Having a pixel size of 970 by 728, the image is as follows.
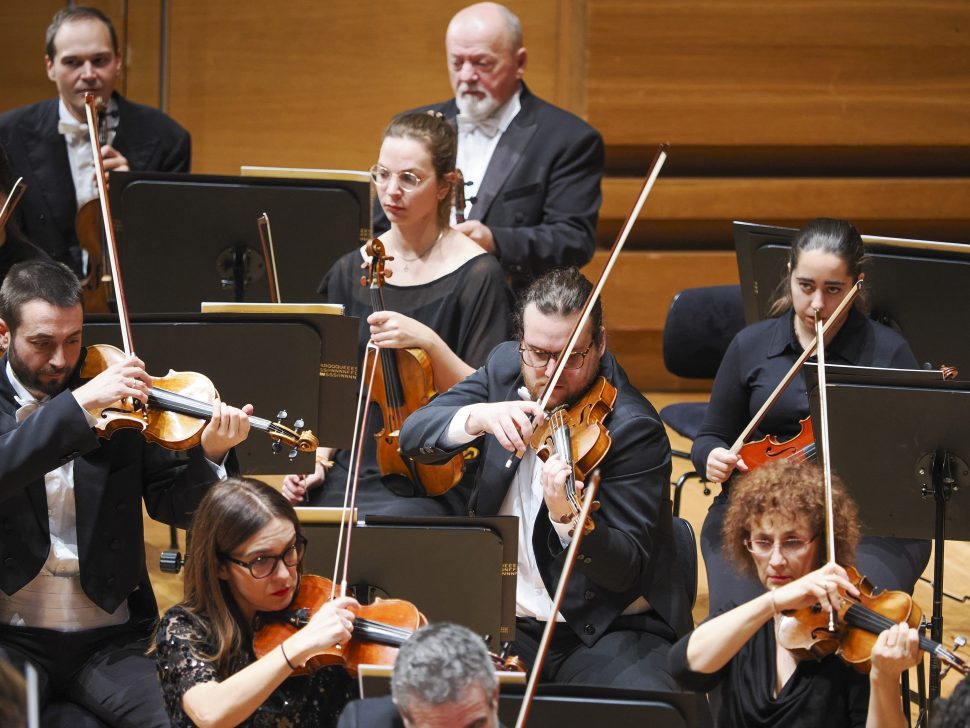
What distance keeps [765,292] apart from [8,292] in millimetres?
1667

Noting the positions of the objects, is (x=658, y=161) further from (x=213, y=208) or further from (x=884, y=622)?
(x=213, y=208)

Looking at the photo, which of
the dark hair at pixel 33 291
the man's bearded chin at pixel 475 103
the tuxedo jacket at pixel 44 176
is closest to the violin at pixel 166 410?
the dark hair at pixel 33 291

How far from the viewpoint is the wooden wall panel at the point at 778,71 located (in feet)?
16.2

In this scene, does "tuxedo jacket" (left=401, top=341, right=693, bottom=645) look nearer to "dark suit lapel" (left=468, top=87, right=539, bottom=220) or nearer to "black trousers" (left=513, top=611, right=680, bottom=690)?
"black trousers" (left=513, top=611, right=680, bottom=690)

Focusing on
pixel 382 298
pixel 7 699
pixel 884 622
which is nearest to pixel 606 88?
pixel 382 298

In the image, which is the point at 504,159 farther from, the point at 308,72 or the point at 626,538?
the point at 308,72

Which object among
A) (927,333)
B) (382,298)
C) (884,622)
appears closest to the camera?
(884,622)

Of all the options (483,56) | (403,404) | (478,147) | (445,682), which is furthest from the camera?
(478,147)

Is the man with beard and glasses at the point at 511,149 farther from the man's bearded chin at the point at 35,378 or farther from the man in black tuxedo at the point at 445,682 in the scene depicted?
the man in black tuxedo at the point at 445,682

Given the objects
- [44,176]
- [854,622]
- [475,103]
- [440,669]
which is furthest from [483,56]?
[440,669]

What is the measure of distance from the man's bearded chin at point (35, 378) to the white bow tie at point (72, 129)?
4.61ft

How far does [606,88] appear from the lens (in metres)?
4.97

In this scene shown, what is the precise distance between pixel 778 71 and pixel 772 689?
3427 millimetres

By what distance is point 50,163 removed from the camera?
11.7ft
